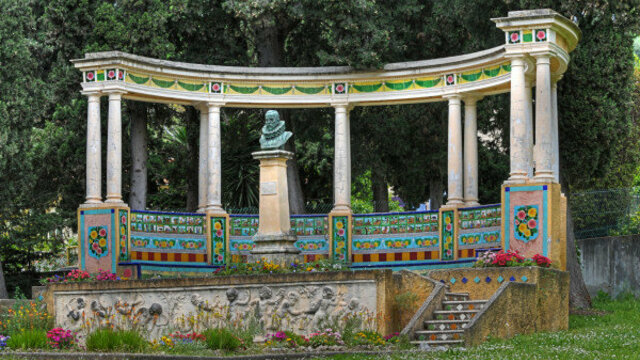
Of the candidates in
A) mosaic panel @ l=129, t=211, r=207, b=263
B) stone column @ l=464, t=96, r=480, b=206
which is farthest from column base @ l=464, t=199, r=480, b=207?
mosaic panel @ l=129, t=211, r=207, b=263

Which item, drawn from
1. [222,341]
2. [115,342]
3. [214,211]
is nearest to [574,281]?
[214,211]

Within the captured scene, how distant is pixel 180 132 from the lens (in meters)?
37.7

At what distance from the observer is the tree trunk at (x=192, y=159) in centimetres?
3344

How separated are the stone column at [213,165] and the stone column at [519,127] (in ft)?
26.7

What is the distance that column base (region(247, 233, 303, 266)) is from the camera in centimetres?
2367

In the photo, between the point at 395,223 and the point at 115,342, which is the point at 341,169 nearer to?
the point at 395,223

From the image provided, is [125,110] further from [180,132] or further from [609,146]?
[609,146]

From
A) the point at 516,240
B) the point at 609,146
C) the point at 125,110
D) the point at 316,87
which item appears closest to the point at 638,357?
the point at 516,240

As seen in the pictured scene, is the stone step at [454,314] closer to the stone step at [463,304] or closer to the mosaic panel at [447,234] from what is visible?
the stone step at [463,304]

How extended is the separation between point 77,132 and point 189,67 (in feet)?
17.2

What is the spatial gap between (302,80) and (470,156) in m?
5.05

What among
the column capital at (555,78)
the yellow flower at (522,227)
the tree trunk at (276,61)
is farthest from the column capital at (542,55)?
the tree trunk at (276,61)

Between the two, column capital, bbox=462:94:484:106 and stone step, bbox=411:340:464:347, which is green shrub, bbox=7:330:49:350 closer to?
stone step, bbox=411:340:464:347

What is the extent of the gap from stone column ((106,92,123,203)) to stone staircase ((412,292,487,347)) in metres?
9.40
